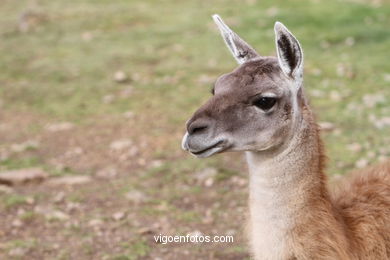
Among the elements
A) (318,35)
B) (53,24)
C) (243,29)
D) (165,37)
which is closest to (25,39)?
(53,24)

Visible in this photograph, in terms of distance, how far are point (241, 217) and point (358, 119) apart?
2.52 m

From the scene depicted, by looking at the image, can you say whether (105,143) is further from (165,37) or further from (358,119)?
(165,37)

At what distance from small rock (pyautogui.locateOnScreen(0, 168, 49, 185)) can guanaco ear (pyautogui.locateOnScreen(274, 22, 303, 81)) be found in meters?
3.62

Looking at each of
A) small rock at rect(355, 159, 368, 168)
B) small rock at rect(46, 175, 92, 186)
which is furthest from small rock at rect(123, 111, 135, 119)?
small rock at rect(355, 159, 368, 168)

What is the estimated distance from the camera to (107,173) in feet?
23.2

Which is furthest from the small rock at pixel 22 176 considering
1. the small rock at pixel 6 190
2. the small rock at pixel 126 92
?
the small rock at pixel 126 92

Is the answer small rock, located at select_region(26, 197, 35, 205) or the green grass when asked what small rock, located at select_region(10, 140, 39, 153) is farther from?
small rock, located at select_region(26, 197, 35, 205)

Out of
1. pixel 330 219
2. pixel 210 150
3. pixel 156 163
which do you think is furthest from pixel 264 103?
pixel 156 163

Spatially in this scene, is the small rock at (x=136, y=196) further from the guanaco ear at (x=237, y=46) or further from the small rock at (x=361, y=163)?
the guanaco ear at (x=237, y=46)

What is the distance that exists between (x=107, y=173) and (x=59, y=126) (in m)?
1.55

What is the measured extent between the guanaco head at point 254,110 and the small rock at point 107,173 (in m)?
3.17

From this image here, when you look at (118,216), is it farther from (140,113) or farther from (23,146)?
(140,113)

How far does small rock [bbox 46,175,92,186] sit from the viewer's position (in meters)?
6.86

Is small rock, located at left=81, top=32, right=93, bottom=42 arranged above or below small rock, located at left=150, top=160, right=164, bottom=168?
below
